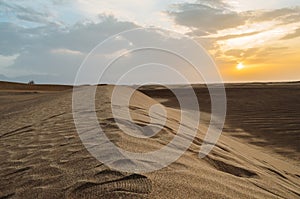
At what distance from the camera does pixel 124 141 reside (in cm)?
311

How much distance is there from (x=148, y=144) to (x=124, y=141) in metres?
0.26

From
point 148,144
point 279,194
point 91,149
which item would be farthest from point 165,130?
point 279,194

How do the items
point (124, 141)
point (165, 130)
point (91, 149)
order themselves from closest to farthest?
point (91, 149) < point (124, 141) < point (165, 130)

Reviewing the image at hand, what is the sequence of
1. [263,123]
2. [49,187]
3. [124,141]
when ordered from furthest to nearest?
[263,123], [124,141], [49,187]

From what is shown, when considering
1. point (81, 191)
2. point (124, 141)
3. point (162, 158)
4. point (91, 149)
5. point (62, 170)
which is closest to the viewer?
point (81, 191)

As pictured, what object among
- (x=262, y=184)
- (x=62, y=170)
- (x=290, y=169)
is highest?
(x=62, y=170)

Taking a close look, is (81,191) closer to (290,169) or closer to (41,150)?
(41,150)

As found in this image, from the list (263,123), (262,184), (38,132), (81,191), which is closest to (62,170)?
(81,191)

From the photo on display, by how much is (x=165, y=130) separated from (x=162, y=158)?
1.49 meters

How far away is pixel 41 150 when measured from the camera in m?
3.27

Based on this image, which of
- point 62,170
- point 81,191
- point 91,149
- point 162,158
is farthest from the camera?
point 91,149

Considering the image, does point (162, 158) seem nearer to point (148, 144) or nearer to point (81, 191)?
point (148, 144)

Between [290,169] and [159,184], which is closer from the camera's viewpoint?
[159,184]

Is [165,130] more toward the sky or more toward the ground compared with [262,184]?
more toward the sky
